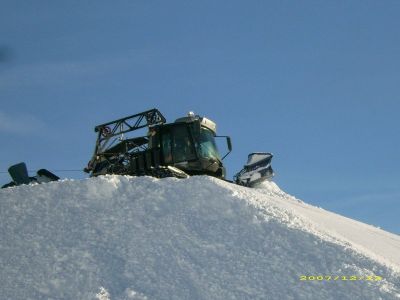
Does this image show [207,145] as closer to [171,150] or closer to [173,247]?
[171,150]

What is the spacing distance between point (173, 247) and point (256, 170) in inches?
432

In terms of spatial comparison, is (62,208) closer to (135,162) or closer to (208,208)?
(208,208)

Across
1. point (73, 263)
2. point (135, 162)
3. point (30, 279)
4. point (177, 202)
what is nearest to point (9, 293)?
point (30, 279)

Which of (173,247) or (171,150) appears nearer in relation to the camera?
(173,247)

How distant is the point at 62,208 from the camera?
11945 mm

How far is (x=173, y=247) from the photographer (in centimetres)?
1019

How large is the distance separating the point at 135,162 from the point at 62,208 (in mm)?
7359

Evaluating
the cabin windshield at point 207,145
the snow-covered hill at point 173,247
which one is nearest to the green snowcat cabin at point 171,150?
the cabin windshield at point 207,145

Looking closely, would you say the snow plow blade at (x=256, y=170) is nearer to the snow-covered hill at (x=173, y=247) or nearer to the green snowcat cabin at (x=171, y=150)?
the green snowcat cabin at (x=171, y=150)

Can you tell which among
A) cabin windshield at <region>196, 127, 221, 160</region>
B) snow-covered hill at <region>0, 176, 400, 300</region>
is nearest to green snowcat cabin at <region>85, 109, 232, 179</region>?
cabin windshield at <region>196, 127, 221, 160</region>

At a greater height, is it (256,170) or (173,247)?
(256,170)

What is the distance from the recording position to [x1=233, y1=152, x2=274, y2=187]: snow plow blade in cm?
2045

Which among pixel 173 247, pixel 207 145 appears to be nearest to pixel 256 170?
pixel 207 145

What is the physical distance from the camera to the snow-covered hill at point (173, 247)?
9.00m
